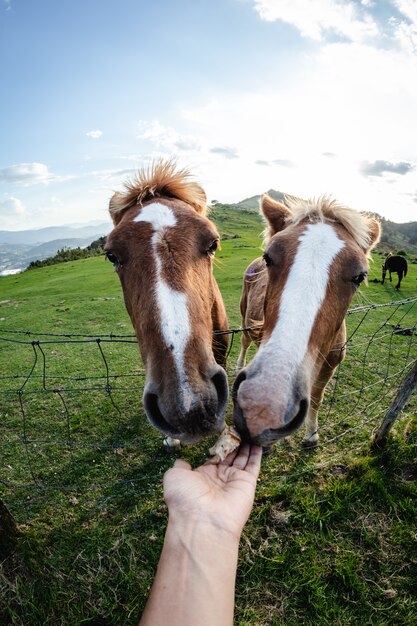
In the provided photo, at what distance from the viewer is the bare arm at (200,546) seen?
4.59 feet

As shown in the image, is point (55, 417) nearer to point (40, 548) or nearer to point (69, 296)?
point (40, 548)

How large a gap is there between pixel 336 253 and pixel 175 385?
1611 millimetres

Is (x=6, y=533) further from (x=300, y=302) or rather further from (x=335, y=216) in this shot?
(x=335, y=216)

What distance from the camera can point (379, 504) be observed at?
3.58 metres

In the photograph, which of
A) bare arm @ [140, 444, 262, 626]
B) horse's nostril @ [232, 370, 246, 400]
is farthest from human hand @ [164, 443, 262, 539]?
horse's nostril @ [232, 370, 246, 400]

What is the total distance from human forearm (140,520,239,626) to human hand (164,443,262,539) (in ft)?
0.17

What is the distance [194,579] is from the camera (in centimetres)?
149

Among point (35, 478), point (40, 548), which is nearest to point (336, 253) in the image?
point (40, 548)

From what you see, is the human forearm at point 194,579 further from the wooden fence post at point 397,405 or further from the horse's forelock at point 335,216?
the wooden fence post at point 397,405

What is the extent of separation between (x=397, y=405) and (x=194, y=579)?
11.1 ft

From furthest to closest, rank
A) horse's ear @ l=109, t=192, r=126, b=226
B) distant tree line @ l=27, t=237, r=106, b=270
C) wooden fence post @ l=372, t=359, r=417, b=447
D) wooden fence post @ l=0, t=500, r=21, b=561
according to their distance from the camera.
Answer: distant tree line @ l=27, t=237, r=106, b=270 → wooden fence post @ l=372, t=359, r=417, b=447 → horse's ear @ l=109, t=192, r=126, b=226 → wooden fence post @ l=0, t=500, r=21, b=561

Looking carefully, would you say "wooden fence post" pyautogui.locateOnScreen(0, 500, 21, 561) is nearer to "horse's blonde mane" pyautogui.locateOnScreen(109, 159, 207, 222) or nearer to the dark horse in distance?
"horse's blonde mane" pyautogui.locateOnScreen(109, 159, 207, 222)

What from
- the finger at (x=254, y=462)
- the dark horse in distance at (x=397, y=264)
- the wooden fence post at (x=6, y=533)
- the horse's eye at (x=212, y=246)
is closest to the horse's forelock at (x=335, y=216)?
the horse's eye at (x=212, y=246)

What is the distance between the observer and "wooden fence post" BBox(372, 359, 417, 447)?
386 centimetres
